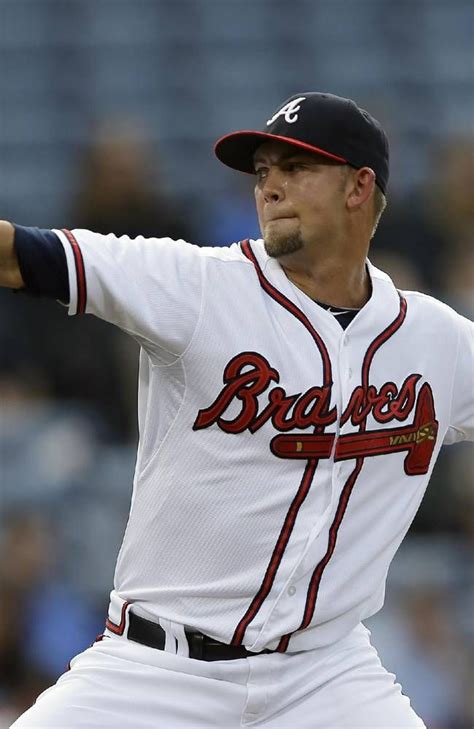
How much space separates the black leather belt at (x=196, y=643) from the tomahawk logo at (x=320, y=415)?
16.0 inches

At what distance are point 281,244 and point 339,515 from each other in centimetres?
59

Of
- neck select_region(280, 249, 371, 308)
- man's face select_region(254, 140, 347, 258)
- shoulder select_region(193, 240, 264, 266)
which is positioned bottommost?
neck select_region(280, 249, 371, 308)

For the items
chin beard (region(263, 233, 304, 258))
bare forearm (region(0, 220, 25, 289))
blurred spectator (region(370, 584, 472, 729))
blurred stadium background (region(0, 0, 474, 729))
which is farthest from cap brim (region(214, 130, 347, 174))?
blurred spectator (region(370, 584, 472, 729))

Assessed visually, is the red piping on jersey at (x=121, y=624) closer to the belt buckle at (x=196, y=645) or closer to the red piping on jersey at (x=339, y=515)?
the belt buckle at (x=196, y=645)

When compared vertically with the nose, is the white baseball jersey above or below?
below

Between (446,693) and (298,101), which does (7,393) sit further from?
(298,101)

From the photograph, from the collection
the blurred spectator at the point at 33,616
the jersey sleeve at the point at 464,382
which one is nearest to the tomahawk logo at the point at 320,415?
the jersey sleeve at the point at 464,382

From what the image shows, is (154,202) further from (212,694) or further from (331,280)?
(212,694)

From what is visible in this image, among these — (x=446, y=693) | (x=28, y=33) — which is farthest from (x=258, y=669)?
(x=28, y=33)

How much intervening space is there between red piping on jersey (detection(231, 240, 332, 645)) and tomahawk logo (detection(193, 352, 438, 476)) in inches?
1.5

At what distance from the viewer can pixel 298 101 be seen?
2.90 metres

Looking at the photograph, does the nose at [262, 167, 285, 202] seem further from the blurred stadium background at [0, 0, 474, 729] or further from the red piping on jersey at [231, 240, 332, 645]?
the blurred stadium background at [0, 0, 474, 729]

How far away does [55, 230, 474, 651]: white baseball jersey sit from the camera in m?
2.64

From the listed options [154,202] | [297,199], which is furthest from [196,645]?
[154,202]
